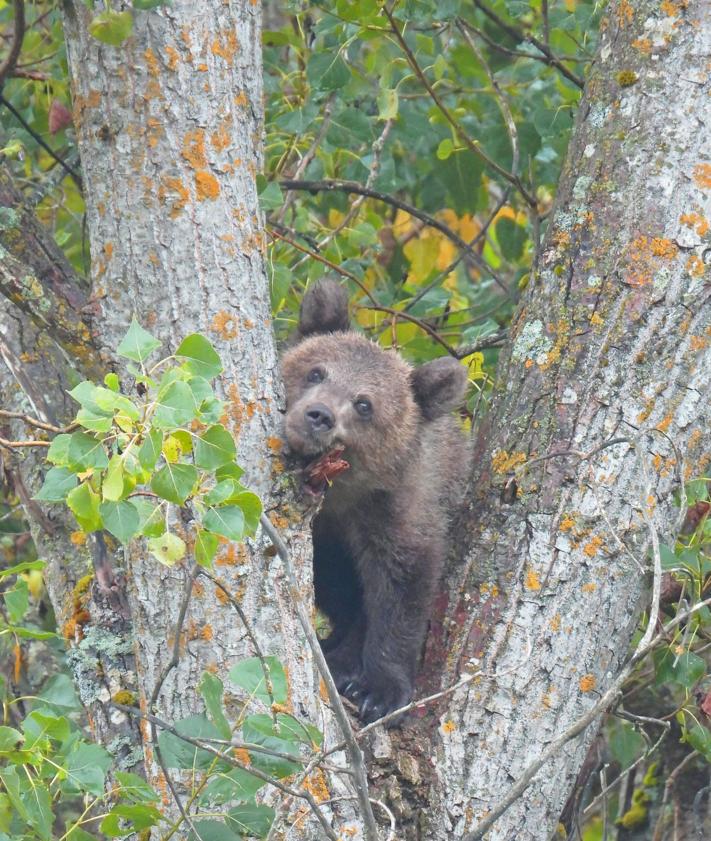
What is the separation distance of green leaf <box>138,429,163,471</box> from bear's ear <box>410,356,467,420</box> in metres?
3.32

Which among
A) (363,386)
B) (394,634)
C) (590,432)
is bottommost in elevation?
(394,634)

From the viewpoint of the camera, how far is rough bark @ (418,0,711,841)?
14.5 feet

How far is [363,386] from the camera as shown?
250 inches

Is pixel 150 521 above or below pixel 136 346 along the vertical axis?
below

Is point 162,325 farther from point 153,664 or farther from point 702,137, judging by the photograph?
point 702,137

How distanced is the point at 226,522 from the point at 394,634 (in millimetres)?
2813

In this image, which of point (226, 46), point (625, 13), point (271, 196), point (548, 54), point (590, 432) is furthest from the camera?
point (548, 54)

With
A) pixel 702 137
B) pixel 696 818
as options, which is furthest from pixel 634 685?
pixel 702 137

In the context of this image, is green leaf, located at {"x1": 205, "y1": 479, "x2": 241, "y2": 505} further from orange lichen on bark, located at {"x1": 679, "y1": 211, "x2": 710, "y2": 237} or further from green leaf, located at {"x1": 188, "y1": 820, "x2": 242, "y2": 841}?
orange lichen on bark, located at {"x1": 679, "y1": 211, "x2": 710, "y2": 237}

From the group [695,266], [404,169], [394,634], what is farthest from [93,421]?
[404,169]

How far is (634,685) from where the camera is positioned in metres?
6.52

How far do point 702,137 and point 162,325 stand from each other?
2.28 m

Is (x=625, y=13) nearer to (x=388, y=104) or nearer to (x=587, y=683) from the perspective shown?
(x=388, y=104)

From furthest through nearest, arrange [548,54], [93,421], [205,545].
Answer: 1. [548,54]
2. [205,545]
3. [93,421]
